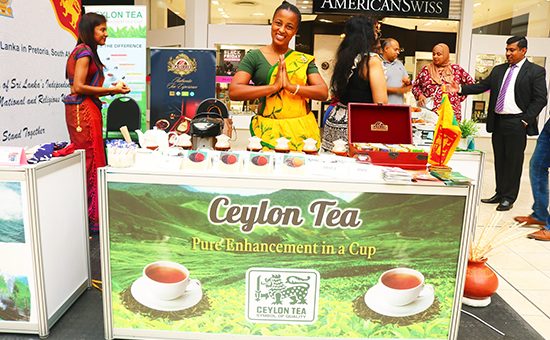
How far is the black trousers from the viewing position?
16.4 ft

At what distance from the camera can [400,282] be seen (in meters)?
2.04

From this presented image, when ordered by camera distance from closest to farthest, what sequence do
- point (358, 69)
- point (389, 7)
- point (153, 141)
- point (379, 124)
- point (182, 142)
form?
1. point (153, 141)
2. point (182, 142)
3. point (379, 124)
4. point (358, 69)
5. point (389, 7)

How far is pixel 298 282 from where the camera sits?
2059mm

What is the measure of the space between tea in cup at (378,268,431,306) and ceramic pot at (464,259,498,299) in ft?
2.80

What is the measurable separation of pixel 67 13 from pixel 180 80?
135 centimetres

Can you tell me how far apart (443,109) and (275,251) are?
3.48ft

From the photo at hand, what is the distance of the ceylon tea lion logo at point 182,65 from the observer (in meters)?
5.32

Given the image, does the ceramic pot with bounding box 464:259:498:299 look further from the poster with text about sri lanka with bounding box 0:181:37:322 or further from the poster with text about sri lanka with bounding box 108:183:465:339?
the poster with text about sri lanka with bounding box 0:181:37:322

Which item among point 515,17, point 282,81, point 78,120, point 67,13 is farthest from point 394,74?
point 515,17

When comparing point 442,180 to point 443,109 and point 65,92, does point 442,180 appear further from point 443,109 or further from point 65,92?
point 65,92

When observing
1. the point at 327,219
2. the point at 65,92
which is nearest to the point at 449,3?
the point at 65,92

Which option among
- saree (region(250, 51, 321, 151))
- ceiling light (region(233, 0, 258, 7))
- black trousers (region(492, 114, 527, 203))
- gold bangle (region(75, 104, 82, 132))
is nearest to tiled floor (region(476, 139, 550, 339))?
black trousers (region(492, 114, 527, 203))

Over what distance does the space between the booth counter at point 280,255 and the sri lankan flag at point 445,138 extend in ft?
1.17

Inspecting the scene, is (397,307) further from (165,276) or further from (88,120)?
(88,120)
